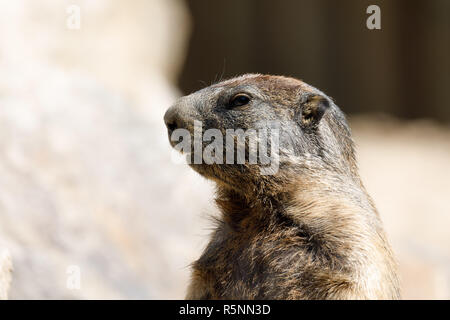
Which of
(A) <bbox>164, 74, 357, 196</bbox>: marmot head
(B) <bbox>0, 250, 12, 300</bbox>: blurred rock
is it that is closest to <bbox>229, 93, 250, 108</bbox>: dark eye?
(A) <bbox>164, 74, 357, 196</bbox>: marmot head

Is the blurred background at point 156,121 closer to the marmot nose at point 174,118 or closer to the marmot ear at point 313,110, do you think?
the marmot nose at point 174,118

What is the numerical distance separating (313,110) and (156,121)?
522 cm

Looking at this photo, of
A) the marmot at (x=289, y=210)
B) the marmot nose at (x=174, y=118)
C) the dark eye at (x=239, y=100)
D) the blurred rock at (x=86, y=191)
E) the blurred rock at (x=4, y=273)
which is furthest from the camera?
the blurred rock at (x=86, y=191)

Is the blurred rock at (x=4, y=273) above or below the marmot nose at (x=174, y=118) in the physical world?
below

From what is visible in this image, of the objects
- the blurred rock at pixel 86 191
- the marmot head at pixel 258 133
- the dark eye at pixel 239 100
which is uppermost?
the dark eye at pixel 239 100

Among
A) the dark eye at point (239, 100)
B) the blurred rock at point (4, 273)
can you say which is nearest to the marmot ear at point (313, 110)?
the dark eye at point (239, 100)

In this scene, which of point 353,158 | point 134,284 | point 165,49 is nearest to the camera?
point 353,158

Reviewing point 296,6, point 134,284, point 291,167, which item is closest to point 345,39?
point 296,6

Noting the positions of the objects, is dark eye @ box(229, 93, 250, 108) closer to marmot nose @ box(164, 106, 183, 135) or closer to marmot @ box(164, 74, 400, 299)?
marmot @ box(164, 74, 400, 299)

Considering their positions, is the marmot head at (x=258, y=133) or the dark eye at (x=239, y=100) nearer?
the marmot head at (x=258, y=133)

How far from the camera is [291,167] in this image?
5574 mm

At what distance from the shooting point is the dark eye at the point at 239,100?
5707mm
